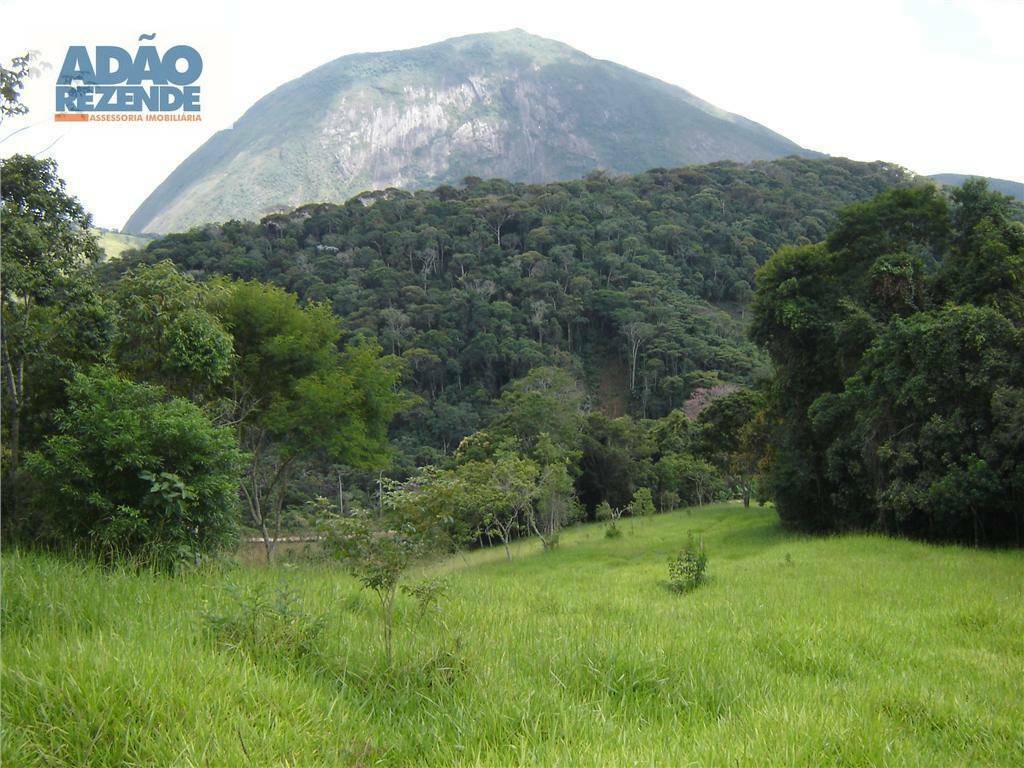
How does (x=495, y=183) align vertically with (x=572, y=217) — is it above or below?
above

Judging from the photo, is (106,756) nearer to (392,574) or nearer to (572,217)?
(392,574)

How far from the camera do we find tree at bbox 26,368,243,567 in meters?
7.19

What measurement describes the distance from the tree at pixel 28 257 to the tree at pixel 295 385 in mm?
5022

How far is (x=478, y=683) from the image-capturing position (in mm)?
3746

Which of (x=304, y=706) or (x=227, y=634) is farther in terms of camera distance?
(x=227, y=634)

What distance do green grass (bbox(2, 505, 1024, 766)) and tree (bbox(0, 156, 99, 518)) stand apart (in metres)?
5.80

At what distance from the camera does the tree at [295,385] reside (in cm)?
1712

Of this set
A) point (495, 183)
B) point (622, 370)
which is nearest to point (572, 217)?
point (495, 183)

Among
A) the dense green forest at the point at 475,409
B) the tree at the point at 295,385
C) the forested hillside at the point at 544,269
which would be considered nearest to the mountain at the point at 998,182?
the forested hillside at the point at 544,269

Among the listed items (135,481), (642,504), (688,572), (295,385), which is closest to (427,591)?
(135,481)

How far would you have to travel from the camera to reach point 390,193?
282 ft

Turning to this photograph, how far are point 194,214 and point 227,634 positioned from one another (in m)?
120

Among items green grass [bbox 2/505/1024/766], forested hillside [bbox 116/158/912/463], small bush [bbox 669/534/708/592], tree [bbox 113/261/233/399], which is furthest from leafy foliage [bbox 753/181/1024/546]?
forested hillside [bbox 116/158/912/463]
